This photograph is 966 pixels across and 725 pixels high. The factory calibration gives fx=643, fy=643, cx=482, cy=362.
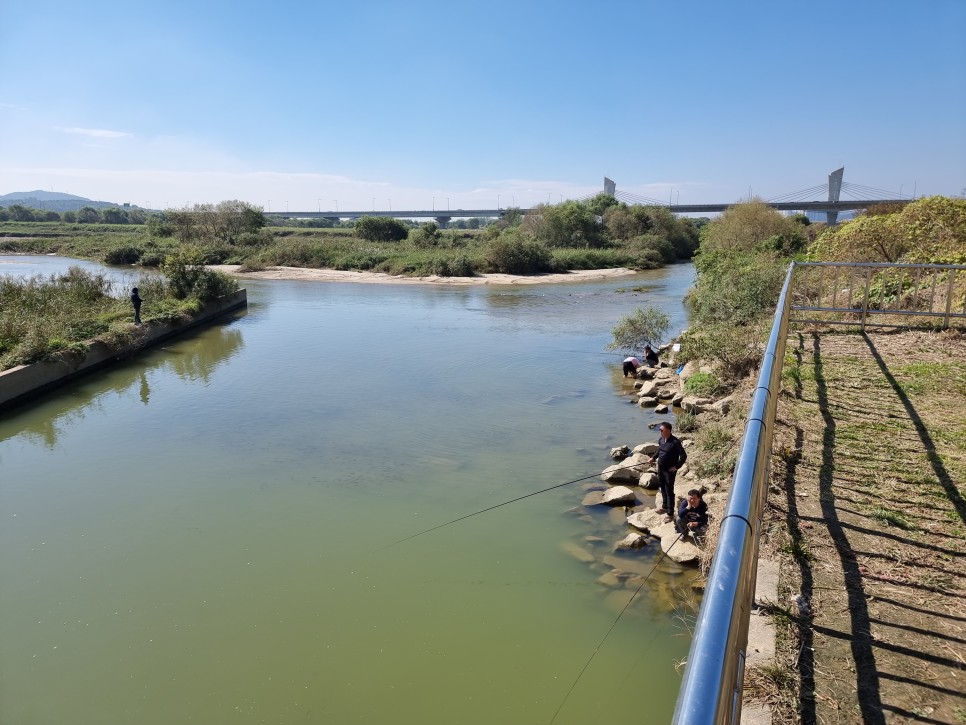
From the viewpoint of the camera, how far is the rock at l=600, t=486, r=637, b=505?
10.2 meters

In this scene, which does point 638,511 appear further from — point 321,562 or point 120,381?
point 120,381

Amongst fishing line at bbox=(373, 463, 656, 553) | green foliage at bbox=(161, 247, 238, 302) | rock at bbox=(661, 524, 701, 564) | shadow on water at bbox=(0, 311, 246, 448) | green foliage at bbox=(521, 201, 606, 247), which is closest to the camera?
rock at bbox=(661, 524, 701, 564)

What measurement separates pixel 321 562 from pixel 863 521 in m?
6.68

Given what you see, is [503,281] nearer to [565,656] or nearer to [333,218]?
[565,656]

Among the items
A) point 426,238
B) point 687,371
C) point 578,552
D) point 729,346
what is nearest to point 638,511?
point 578,552

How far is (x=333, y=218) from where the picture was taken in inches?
6836

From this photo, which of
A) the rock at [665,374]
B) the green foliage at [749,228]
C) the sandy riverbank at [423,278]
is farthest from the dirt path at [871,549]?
the sandy riverbank at [423,278]

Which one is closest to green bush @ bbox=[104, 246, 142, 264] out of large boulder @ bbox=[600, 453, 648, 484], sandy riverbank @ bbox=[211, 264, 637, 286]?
sandy riverbank @ bbox=[211, 264, 637, 286]

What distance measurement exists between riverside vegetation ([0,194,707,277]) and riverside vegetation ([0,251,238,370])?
76.8 feet

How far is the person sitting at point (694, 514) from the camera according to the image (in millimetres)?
8273

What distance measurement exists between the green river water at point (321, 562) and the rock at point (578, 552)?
0.09 metres

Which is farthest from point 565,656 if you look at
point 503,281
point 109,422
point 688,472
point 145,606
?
point 503,281

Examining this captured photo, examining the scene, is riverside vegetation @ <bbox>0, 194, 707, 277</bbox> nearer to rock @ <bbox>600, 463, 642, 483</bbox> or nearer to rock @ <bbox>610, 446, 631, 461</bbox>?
rock @ <bbox>610, 446, 631, 461</bbox>

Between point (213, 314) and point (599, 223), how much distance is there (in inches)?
2104
